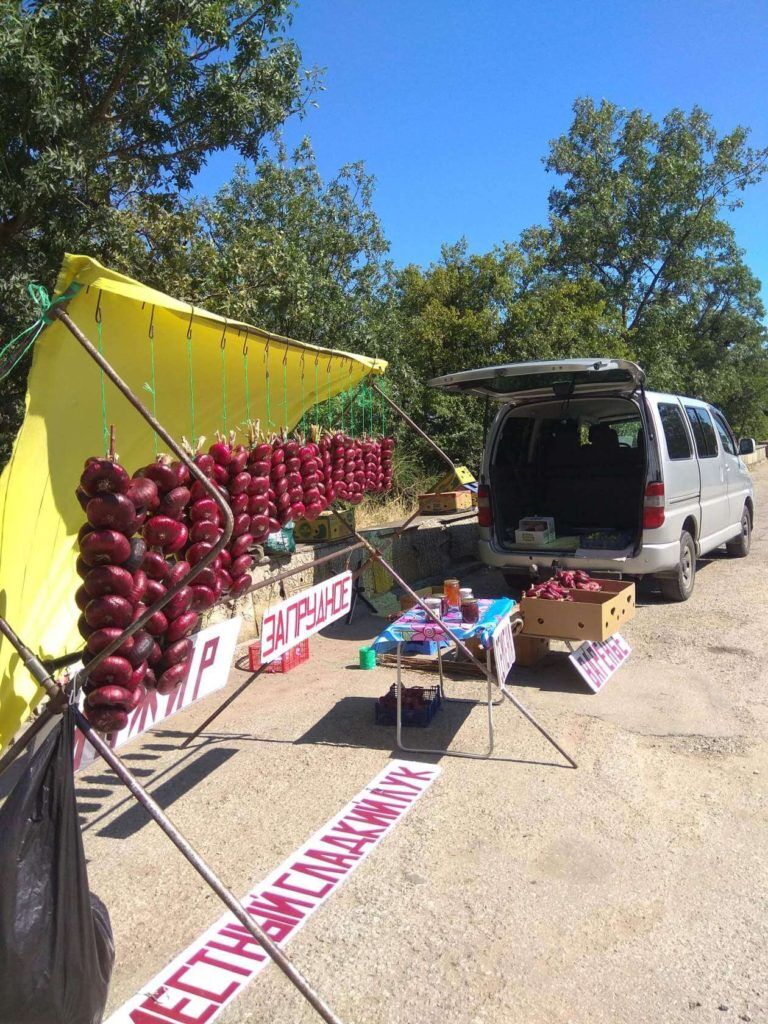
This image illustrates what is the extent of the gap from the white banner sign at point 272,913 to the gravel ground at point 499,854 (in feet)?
0.21

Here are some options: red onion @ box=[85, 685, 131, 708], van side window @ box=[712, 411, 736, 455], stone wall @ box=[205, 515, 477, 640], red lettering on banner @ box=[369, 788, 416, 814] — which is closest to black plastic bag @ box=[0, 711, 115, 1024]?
red onion @ box=[85, 685, 131, 708]

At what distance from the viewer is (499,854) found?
3.30 metres

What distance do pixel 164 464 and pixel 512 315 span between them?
43.4 ft

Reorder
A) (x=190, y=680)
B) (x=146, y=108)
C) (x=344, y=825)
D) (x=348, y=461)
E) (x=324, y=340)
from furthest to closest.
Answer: (x=324, y=340) < (x=146, y=108) < (x=348, y=461) < (x=344, y=825) < (x=190, y=680)

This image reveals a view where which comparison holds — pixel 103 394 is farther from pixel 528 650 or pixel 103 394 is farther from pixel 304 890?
pixel 528 650

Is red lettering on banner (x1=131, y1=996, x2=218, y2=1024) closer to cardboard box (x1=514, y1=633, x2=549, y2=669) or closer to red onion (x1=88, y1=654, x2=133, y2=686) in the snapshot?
red onion (x1=88, y1=654, x2=133, y2=686)

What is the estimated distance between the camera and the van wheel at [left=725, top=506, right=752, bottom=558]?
32.0ft

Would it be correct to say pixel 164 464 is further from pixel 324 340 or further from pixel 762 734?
pixel 324 340

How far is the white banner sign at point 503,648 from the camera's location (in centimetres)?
452

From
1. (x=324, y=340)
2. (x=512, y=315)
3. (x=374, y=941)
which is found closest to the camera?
(x=374, y=941)

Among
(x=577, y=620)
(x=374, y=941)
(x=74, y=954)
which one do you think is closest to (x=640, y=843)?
(x=374, y=941)

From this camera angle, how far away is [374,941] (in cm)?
274

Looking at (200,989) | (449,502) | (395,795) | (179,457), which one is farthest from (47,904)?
(449,502)

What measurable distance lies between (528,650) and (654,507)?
5.93 ft
